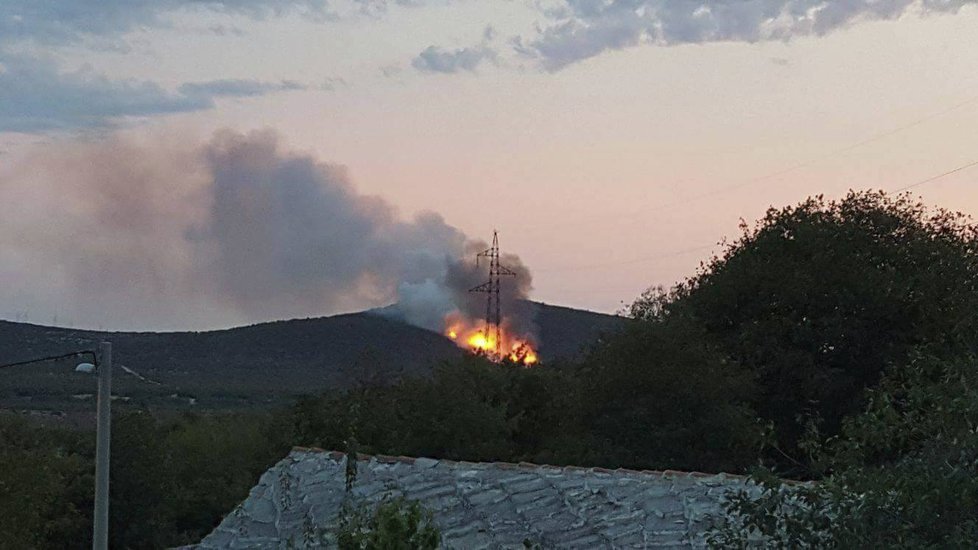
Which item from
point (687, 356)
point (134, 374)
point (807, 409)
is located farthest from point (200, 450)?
point (134, 374)

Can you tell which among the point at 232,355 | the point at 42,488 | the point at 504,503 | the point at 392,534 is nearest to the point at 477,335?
the point at 232,355

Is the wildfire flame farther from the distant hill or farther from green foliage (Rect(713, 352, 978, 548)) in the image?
green foliage (Rect(713, 352, 978, 548))

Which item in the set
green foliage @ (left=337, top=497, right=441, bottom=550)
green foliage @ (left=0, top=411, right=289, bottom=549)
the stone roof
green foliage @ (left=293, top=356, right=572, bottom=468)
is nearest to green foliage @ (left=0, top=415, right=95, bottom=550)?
green foliage @ (left=0, top=411, right=289, bottom=549)

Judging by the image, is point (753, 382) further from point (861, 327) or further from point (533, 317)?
point (533, 317)

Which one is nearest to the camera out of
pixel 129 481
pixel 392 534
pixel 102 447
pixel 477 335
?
pixel 392 534

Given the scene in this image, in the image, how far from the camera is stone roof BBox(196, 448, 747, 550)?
14.8 meters

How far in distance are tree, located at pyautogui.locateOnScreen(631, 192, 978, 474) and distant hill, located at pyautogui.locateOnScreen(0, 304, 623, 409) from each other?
23.8 meters

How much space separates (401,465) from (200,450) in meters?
24.3

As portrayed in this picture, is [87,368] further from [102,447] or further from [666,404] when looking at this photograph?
[666,404]

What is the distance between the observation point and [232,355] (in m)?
69.7

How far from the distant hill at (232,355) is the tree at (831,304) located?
23.8 meters

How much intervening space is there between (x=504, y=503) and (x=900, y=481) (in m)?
9.68

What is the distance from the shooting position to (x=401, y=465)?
18406mm

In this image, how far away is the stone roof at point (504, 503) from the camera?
14805 mm
